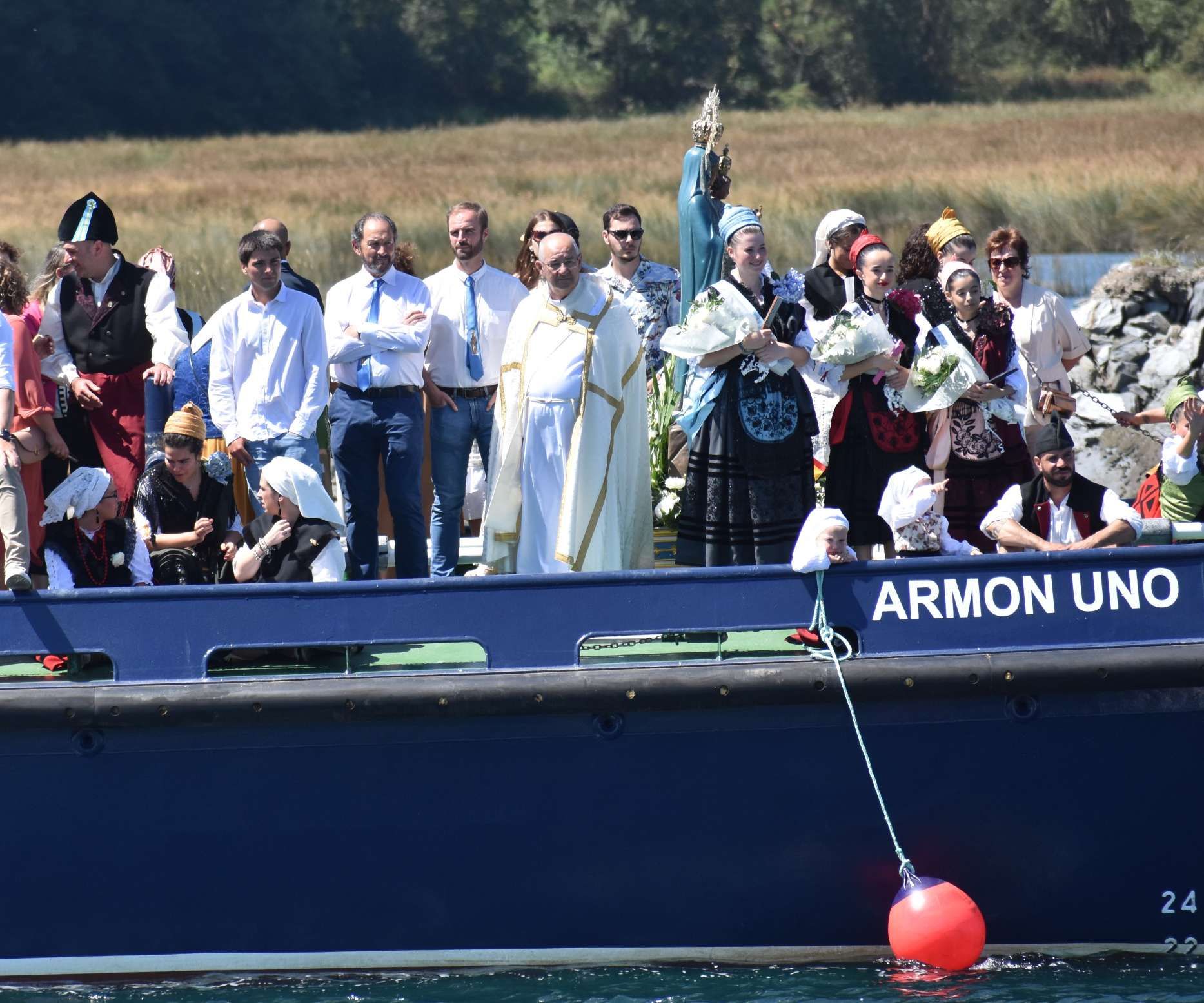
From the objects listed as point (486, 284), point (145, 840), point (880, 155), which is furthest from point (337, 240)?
point (145, 840)

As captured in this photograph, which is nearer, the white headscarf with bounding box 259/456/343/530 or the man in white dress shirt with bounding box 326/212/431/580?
the white headscarf with bounding box 259/456/343/530

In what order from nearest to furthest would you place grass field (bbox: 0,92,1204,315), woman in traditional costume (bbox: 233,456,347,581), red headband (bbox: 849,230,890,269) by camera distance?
woman in traditional costume (bbox: 233,456,347,581), red headband (bbox: 849,230,890,269), grass field (bbox: 0,92,1204,315)

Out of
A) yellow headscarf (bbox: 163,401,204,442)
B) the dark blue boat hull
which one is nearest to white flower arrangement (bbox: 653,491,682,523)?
the dark blue boat hull

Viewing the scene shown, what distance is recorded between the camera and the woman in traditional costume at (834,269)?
22.6 feet

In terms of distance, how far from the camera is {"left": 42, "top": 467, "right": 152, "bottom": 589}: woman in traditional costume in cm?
605

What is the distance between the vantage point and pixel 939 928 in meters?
5.68

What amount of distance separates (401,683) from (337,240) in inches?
844

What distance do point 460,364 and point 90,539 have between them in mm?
1771

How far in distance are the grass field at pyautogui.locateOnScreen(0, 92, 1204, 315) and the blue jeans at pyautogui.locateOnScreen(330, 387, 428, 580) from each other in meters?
14.9

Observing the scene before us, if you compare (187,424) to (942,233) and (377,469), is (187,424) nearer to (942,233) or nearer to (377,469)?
(377,469)

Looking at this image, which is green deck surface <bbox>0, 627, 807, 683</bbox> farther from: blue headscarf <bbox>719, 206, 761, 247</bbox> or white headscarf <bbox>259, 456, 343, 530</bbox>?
blue headscarf <bbox>719, 206, 761, 247</bbox>

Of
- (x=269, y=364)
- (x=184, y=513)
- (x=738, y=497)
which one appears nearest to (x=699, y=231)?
(x=738, y=497)

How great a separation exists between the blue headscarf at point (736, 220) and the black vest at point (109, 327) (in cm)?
241

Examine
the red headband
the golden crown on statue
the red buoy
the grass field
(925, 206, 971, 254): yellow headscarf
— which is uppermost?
the grass field
